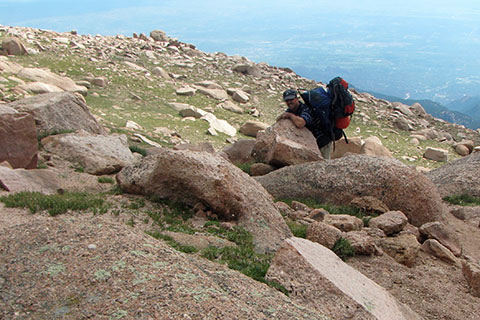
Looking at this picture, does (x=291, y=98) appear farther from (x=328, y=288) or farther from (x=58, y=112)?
(x=58, y=112)

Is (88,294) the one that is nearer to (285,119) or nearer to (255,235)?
(255,235)

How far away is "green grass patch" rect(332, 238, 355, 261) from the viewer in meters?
8.21

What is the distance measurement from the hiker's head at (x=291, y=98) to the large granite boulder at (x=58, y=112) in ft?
25.6

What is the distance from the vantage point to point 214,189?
8.69 metres

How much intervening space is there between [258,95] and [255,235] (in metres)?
30.3

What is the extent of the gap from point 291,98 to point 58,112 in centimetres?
846

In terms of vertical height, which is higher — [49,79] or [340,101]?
[340,101]

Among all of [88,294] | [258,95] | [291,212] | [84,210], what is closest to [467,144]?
[258,95]

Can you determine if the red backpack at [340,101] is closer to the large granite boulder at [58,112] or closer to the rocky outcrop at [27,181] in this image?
the rocky outcrop at [27,181]

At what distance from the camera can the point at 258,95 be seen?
1487 inches

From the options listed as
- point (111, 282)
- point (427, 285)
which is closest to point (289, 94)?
point (427, 285)

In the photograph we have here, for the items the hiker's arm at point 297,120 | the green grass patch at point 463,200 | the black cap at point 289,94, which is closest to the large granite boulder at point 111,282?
the black cap at point 289,94

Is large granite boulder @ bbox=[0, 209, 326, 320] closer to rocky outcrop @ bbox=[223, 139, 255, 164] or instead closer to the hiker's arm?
the hiker's arm

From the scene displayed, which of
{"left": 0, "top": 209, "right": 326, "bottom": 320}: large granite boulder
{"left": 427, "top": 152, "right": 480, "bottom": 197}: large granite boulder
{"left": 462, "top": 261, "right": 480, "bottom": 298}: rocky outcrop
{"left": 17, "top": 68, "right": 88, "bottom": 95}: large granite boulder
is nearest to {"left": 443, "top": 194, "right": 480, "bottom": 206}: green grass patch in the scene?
{"left": 427, "top": 152, "right": 480, "bottom": 197}: large granite boulder
